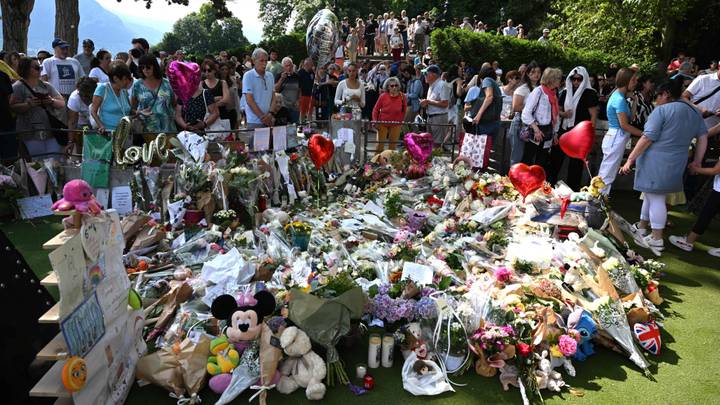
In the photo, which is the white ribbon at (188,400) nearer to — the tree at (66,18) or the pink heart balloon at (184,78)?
the pink heart balloon at (184,78)

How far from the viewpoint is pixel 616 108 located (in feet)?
20.6

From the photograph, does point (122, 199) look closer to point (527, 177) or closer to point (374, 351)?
point (374, 351)

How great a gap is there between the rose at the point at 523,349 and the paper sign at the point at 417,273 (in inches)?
39.0

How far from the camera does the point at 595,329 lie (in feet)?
12.8

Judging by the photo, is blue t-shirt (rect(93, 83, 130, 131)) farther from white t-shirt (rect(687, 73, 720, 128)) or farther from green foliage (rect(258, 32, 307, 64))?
green foliage (rect(258, 32, 307, 64))

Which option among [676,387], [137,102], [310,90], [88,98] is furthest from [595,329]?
[310,90]

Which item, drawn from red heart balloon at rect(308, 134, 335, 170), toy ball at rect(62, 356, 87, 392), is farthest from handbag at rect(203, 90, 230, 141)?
toy ball at rect(62, 356, 87, 392)

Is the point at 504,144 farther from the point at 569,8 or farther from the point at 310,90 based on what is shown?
the point at 569,8

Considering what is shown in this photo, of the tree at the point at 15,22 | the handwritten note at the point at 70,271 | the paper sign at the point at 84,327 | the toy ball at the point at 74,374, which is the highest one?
the tree at the point at 15,22

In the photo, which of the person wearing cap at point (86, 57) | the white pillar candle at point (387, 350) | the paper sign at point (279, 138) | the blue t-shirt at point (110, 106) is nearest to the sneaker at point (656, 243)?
the white pillar candle at point (387, 350)

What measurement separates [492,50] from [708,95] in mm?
12552

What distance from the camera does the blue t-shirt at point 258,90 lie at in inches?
285

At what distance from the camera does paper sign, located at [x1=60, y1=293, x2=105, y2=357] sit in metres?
2.55

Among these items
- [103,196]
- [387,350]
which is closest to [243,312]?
[387,350]
